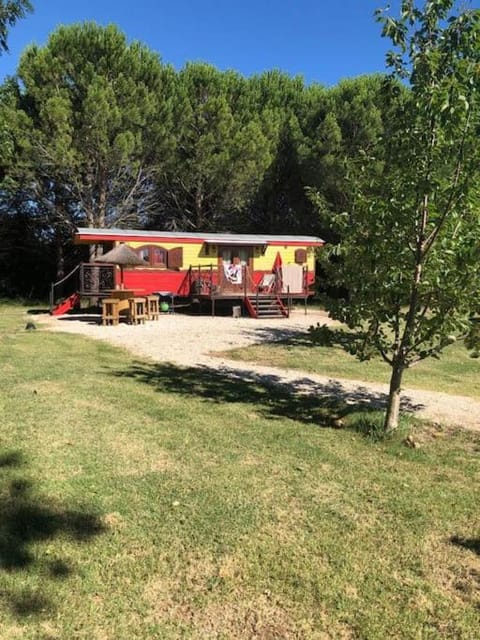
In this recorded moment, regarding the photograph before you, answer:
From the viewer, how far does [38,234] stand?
2172cm

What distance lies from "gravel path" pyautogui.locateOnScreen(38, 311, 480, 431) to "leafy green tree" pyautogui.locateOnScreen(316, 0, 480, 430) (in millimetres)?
1365

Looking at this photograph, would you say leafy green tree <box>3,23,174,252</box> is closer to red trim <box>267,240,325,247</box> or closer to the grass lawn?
red trim <box>267,240,325,247</box>

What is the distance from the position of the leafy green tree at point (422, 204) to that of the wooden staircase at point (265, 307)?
11.2 m

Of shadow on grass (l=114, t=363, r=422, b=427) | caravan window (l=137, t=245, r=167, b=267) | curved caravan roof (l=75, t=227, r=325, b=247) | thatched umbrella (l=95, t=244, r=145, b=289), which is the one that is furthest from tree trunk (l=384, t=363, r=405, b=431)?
caravan window (l=137, t=245, r=167, b=267)

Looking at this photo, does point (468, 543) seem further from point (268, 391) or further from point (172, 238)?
point (172, 238)

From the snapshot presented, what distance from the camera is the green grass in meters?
7.05

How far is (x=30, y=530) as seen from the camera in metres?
2.70

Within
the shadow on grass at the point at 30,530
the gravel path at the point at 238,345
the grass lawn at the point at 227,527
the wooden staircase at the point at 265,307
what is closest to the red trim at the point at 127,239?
the gravel path at the point at 238,345

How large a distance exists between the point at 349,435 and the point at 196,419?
138cm

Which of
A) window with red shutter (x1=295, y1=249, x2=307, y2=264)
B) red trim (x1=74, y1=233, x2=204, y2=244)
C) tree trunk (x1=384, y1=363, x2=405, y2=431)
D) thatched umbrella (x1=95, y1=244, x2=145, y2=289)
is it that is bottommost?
tree trunk (x1=384, y1=363, x2=405, y2=431)

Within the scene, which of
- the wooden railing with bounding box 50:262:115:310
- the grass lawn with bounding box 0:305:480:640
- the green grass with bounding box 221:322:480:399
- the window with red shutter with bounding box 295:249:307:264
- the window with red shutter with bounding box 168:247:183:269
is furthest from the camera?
the window with red shutter with bounding box 295:249:307:264

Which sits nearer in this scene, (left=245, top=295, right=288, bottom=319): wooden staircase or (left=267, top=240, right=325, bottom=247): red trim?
(left=245, top=295, right=288, bottom=319): wooden staircase

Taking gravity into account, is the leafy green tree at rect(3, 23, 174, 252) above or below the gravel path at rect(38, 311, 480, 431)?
above

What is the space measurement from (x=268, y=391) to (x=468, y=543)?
3.57 m
